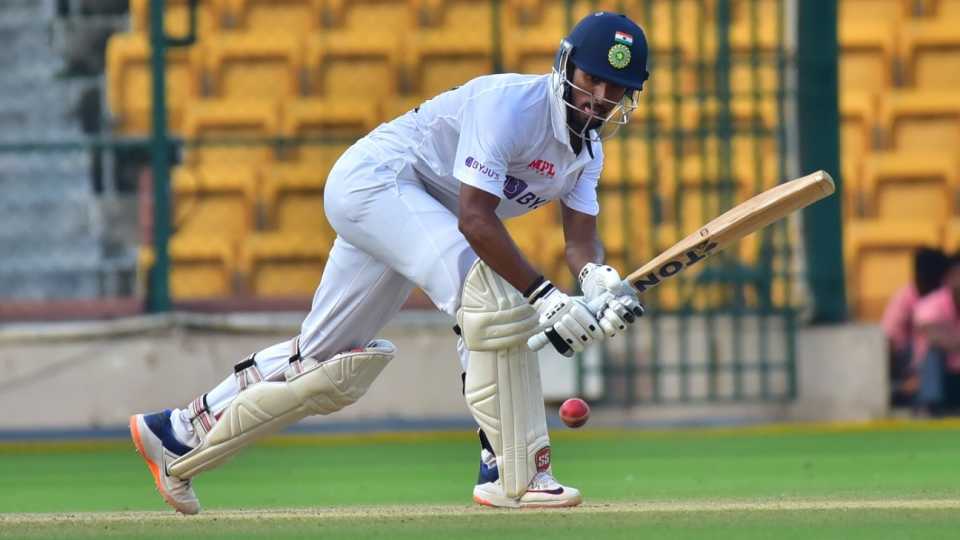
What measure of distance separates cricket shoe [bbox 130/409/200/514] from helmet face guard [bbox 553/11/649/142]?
1337 millimetres

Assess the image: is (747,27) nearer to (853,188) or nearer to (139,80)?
(853,188)

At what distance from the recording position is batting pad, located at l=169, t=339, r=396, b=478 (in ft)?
16.8

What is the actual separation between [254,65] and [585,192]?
21.9ft

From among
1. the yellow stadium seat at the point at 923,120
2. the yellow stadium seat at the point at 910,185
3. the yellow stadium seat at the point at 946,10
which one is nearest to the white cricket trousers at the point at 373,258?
the yellow stadium seat at the point at 910,185

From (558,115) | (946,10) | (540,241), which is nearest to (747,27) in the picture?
(946,10)

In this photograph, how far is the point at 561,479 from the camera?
6875mm

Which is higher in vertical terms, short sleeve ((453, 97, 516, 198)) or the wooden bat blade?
short sleeve ((453, 97, 516, 198))

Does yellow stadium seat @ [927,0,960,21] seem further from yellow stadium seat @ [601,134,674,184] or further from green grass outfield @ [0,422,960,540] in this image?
green grass outfield @ [0,422,960,540]

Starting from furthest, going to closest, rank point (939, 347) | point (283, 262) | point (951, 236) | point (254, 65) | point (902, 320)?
point (254, 65) < point (951, 236) < point (283, 262) < point (902, 320) < point (939, 347)

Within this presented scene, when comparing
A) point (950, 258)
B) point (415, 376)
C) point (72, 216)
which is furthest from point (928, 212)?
point (72, 216)

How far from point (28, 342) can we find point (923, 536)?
6314mm

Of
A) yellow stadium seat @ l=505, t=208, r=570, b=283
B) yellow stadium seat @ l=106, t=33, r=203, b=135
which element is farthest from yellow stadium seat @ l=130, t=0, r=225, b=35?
yellow stadium seat @ l=505, t=208, r=570, b=283

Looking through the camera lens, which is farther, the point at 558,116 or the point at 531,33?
the point at 531,33

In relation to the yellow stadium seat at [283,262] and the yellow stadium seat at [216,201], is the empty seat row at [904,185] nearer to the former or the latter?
the yellow stadium seat at [283,262]
